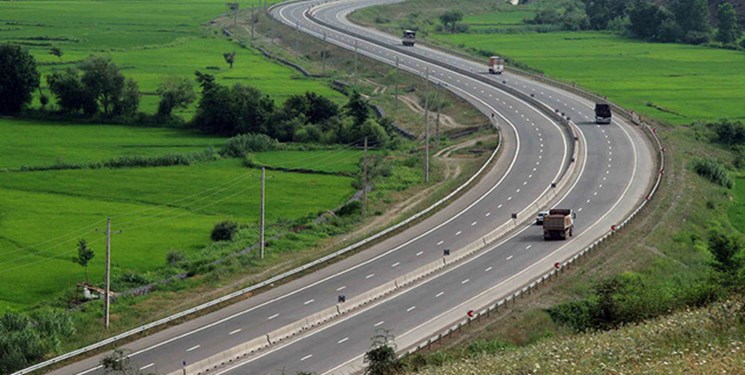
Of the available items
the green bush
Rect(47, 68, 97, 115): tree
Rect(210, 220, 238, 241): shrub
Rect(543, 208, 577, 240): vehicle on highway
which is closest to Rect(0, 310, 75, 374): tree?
Rect(210, 220, 238, 241): shrub

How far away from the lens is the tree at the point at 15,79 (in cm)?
14362

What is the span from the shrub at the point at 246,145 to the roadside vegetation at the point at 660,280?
1388 inches

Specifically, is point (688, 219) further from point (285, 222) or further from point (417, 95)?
point (417, 95)

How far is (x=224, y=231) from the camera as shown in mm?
89125

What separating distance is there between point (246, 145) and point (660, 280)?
50.5 m

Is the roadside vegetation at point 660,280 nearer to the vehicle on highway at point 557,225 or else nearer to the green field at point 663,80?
the green field at point 663,80

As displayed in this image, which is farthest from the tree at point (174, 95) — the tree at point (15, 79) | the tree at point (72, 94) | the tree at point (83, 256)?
the tree at point (83, 256)

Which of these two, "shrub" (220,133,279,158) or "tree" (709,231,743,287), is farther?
"shrub" (220,133,279,158)

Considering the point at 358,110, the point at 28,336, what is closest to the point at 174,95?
the point at 358,110

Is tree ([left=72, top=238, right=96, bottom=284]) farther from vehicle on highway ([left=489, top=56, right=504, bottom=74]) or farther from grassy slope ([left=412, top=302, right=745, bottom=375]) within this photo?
vehicle on highway ([left=489, top=56, right=504, bottom=74])

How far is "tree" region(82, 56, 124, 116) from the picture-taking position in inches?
5689

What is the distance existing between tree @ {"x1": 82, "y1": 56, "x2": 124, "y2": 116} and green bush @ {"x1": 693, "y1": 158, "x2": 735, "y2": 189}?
60620 mm

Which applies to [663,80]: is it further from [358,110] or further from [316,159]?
[316,159]

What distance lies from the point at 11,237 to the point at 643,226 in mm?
40806
